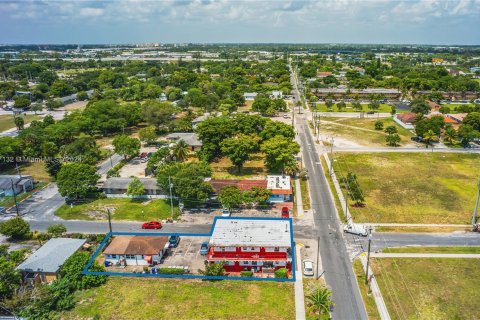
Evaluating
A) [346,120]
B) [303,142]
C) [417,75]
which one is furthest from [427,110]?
[417,75]

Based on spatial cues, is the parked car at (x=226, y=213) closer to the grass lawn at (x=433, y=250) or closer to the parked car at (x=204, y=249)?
the parked car at (x=204, y=249)

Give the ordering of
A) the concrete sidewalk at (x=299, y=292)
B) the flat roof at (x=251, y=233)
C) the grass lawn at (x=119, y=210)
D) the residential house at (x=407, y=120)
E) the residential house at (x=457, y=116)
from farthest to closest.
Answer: the residential house at (x=407, y=120) → the residential house at (x=457, y=116) → the grass lawn at (x=119, y=210) → the flat roof at (x=251, y=233) → the concrete sidewalk at (x=299, y=292)

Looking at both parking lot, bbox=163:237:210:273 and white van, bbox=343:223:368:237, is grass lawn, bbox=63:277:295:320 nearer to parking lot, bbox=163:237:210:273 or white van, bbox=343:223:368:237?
parking lot, bbox=163:237:210:273

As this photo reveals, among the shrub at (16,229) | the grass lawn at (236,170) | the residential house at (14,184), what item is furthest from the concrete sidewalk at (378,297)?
the residential house at (14,184)

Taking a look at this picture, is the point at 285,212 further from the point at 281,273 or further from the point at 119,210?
the point at 119,210

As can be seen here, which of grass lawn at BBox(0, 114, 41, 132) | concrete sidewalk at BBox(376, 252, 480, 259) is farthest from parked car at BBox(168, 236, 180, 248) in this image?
grass lawn at BBox(0, 114, 41, 132)

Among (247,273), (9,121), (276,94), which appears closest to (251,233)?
(247,273)
